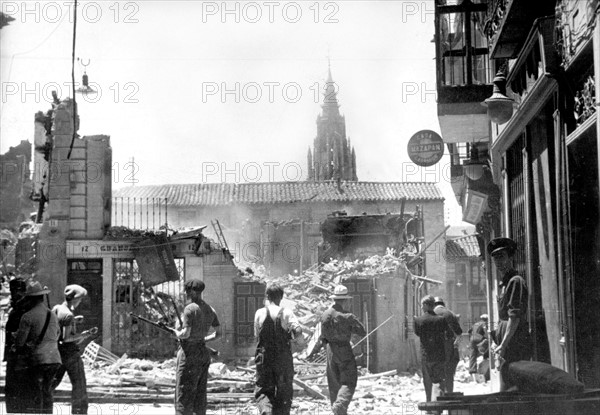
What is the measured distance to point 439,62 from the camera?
12.3 m

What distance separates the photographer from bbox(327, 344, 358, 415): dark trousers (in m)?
9.48

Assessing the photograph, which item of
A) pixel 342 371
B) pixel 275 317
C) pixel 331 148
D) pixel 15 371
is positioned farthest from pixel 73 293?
pixel 331 148

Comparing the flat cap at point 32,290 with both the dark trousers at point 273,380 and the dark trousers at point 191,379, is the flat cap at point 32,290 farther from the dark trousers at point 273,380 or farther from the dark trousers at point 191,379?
the dark trousers at point 273,380

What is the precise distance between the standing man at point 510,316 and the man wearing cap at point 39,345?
16.3 ft

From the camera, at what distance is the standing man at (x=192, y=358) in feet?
27.6

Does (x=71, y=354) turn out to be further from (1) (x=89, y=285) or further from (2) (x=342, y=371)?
(1) (x=89, y=285)

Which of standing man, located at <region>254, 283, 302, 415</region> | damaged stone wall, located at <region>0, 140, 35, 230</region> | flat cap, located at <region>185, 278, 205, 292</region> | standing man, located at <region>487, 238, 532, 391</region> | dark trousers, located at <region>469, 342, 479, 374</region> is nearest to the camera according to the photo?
standing man, located at <region>487, 238, 532, 391</region>

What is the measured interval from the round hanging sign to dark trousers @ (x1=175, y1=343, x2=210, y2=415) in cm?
892

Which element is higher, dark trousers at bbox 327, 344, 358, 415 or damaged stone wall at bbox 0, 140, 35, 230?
damaged stone wall at bbox 0, 140, 35, 230

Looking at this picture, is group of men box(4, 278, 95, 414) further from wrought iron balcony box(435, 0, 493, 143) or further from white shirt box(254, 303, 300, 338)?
wrought iron balcony box(435, 0, 493, 143)

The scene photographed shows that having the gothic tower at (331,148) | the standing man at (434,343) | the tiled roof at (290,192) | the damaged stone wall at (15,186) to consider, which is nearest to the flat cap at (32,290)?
the standing man at (434,343)

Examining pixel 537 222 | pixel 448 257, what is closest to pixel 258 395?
pixel 537 222

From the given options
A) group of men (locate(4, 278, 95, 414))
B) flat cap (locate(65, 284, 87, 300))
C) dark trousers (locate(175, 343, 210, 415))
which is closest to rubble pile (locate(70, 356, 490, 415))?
dark trousers (locate(175, 343, 210, 415))

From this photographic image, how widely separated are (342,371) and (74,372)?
11.5 ft
